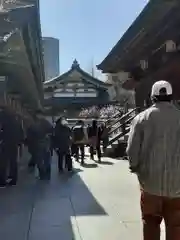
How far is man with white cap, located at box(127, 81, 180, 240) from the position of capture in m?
4.21

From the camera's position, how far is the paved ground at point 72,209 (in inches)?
250

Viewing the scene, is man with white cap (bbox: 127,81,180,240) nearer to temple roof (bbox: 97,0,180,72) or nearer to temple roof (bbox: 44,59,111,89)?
temple roof (bbox: 97,0,180,72)

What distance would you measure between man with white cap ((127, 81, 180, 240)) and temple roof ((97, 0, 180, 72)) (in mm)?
2935

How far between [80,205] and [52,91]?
44136 mm

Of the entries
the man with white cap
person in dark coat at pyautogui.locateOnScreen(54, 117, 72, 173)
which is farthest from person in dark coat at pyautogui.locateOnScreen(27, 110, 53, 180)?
the man with white cap

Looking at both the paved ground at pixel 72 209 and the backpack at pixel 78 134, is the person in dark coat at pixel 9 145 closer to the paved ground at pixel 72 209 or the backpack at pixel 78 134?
the paved ground at pixel 72 209

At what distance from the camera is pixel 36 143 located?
1313 centimetres

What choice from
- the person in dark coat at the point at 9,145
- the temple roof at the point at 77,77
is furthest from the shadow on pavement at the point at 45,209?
the temple roof at the point at 77,77

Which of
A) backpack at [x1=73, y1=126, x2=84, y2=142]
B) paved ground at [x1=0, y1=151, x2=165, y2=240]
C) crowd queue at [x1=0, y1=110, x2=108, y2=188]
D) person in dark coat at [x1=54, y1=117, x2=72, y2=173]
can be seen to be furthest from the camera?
backpack at [x1=73, y1=126, x2=84, y2=142]

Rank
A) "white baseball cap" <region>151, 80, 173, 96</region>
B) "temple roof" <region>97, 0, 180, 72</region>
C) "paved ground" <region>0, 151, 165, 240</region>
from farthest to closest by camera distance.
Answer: "temple roof" <region>97, 0, 180, 72</region> < "paved ground" <region>0, 151, 165, 240</region> < "white baseball cap" <region>151, 80, 173, 96</region>

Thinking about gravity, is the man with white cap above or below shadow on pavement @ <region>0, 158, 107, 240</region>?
above

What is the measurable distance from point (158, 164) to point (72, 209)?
416 centimetres

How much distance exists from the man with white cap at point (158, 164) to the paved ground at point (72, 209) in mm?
1778

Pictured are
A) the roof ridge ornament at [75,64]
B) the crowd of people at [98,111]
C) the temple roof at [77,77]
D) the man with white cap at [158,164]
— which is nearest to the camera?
the man with white cap at [158,164]
